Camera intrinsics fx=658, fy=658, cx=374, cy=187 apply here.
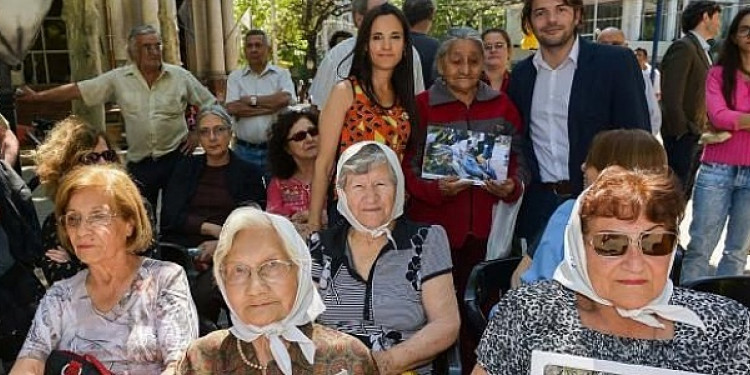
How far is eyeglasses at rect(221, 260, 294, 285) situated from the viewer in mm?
1955

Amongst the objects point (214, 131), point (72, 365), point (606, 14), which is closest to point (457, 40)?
point (214, 131)

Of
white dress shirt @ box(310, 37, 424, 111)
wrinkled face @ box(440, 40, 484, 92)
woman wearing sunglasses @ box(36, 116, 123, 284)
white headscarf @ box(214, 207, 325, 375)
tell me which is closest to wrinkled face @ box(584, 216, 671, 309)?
white headscarf @ box(214, 207, 325, 375)

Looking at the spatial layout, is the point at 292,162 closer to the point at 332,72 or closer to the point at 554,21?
the point at 332,72

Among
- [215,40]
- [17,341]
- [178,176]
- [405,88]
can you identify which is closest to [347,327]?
[405,88]

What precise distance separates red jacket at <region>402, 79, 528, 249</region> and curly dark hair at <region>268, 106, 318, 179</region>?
0.81 metres

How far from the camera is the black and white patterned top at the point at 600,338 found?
176 centimetres

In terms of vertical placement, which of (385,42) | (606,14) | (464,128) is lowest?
(464,128)

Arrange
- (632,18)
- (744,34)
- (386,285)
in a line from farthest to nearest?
(632,18) → (744,34) → (386,285)

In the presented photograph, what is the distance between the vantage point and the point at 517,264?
2.91 meters

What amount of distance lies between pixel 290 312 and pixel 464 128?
158 cm

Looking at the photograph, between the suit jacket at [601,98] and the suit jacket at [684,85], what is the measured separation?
74.1 inches

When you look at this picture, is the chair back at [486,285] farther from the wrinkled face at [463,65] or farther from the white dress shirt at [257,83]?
the white dress shirt at [257,83]

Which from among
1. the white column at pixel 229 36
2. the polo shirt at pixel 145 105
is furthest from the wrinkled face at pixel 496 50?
the white column at pixel 229 36

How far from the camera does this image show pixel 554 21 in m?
3.11
